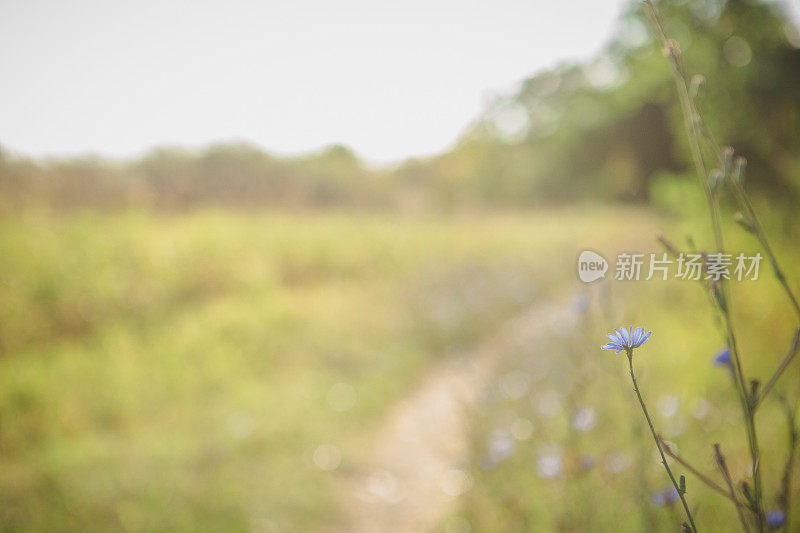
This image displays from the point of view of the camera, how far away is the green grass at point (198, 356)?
2.12 metres

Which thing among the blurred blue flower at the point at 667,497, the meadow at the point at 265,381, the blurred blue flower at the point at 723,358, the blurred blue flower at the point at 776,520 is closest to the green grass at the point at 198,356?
the meadow at the point at 265,381

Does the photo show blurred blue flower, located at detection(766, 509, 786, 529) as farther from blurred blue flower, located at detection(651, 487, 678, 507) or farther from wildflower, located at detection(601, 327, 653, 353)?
wildflower, located at detection(601, 327, 653, 353)

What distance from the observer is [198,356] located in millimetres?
3342

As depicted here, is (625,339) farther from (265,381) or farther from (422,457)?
(265,381)

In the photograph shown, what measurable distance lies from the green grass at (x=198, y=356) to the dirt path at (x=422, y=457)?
16 centimetres

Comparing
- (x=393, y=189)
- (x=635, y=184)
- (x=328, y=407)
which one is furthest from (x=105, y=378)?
(x=393, y=189)

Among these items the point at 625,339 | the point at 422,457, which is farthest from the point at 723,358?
the point at 422,457

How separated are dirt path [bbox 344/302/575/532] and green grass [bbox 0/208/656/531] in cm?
16

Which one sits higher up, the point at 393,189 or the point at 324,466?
the point at 393,189

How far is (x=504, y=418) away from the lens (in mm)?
2711

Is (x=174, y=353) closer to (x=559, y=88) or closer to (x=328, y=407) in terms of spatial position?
(x=328, y=407)

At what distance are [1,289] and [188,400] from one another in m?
1.52

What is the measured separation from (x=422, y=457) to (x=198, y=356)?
1965 mm

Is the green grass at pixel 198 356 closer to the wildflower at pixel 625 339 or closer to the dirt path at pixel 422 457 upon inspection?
the dirt path at pixel 422 457
